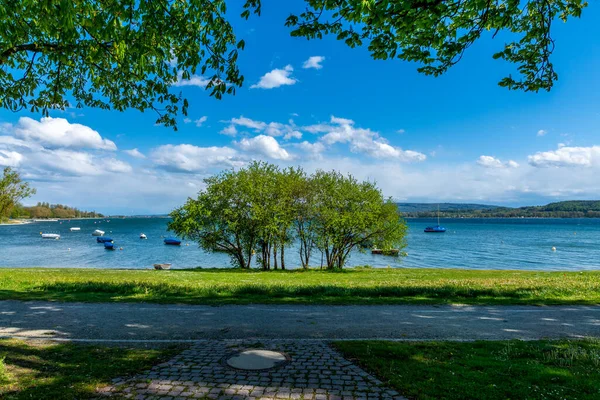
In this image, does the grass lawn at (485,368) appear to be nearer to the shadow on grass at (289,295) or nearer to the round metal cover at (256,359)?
the round metal cover at (256,359)

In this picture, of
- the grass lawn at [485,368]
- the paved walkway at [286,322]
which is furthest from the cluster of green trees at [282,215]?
the grass lawn at [485,368]

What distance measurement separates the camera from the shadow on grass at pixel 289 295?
11023 mm

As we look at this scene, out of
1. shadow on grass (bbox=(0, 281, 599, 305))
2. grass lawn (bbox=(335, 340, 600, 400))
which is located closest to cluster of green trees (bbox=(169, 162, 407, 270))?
shadow on grass (bbox=(0, 281, 599, 305))

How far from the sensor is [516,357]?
6016 millimetres

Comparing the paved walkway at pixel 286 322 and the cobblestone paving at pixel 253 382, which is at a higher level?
the cobblestone paving at pixel 253 382

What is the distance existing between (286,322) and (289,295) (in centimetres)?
350

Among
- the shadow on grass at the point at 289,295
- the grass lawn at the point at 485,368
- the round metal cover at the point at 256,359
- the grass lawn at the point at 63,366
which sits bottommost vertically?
the shadow on grass at the point at 289,295

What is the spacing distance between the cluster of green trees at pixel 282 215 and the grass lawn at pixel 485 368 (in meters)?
24.2

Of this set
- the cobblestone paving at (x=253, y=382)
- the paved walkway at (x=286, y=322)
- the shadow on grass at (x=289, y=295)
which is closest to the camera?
the cobblestone paving at (x=253, y=382)

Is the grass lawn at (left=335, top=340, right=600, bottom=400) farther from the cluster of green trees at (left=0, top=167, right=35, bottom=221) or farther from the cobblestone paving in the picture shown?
the cluster of green trees at (left=0, top=167, right=35, bottom=221)

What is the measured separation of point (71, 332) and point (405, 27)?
30.9 ft

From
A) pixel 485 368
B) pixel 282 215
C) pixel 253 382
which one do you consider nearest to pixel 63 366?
pixel 253 382

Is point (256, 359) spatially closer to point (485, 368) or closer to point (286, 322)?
point (286, 322)

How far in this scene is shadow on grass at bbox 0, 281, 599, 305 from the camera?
11.0 metres
